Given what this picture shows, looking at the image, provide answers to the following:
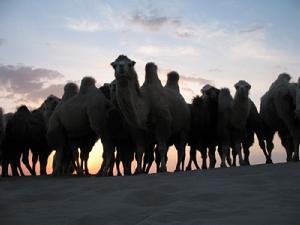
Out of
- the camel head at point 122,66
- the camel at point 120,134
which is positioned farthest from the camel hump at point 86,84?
the camel head at point 122,66

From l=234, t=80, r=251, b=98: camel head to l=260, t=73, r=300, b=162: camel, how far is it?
700 mm

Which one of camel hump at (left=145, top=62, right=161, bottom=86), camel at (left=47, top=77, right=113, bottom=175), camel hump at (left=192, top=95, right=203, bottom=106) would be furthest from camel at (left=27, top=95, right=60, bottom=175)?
camel hump at (left=192, top=95, right=203, bottom=106)

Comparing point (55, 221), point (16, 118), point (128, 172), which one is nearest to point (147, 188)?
point (55, 221)

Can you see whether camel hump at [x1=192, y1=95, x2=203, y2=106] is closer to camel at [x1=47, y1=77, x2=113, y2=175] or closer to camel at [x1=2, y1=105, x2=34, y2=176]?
camel at [x1=47, y1=77, x2=113, y2=175]

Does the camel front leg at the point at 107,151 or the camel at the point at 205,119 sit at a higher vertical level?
the camel at the point at 205,119

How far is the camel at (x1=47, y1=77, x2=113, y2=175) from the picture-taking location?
13484mm

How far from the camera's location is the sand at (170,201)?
20.1ft

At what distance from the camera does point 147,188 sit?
8234 mm

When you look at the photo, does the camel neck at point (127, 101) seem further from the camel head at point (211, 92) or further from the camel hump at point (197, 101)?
the camel head at point (211, 92)

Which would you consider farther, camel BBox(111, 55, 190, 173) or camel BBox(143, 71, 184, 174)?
camel BBox(143, 71, 184, 174)

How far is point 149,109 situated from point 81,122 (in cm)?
225

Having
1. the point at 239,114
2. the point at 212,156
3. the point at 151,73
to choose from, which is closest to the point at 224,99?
the point at 239,114

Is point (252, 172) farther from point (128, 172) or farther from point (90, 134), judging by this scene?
point (90, 134)

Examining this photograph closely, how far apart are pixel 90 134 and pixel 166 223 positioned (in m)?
8.93
